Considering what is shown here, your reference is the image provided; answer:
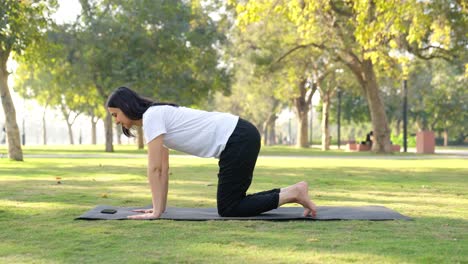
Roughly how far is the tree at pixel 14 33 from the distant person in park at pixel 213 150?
9557 millimetres

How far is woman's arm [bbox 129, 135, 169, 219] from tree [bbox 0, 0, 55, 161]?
9652mm

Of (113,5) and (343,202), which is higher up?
(113,5)

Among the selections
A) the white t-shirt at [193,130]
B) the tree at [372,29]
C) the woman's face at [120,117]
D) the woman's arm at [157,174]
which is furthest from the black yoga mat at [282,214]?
the tree at [372,29]

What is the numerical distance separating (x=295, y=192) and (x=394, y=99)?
59.6 meters

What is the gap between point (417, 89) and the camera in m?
65.9

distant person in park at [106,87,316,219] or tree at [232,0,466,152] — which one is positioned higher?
tree at [232,0,466,152]

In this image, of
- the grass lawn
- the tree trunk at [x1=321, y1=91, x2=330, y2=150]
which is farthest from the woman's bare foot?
the tree trunk at [x1=321, y1=91, x2=330, y2=150]

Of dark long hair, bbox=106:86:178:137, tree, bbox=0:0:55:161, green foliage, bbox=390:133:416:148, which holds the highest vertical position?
tree, bbox=0:0:55:161

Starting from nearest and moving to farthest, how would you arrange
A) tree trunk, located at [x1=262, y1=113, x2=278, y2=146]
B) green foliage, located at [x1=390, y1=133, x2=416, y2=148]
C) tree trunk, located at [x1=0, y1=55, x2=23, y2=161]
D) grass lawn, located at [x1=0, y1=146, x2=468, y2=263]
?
grass lawn, located at [x1=0, y1=146, x2=468, y2=263], tree trunk, located at [x1=0, y1=55, x2=23, y2=161], green foliage, located at [x1=390, y1=133, x2=416, y2=148], tree trunk, located at [x1=262, y1=113, x2=278, y2=146]

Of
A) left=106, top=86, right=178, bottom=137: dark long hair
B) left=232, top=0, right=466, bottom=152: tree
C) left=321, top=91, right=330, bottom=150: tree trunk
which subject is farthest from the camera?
left=321, top=91, right=330, bottom=150: tree trunk

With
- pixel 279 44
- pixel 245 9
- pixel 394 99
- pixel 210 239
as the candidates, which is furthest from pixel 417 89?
pixel 210 239

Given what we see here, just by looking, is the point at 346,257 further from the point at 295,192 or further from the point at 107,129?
the point at 107,129

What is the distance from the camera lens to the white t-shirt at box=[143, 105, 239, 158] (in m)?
6.66

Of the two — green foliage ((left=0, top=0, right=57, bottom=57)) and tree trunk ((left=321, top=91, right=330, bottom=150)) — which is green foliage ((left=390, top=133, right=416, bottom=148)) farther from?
green foliage ((left=0, top=0, right=57, bottom=57))
